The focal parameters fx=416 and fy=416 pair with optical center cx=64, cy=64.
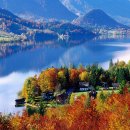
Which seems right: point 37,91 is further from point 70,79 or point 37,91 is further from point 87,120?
point 87,120

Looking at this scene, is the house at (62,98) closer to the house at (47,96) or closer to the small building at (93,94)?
the house at (47,96)

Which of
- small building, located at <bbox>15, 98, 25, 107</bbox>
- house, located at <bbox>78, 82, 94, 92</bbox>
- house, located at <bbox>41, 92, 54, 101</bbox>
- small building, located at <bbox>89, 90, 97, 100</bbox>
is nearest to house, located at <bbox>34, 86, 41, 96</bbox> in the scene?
house, located at <bbox>41, 92, 54, 101</bbox>

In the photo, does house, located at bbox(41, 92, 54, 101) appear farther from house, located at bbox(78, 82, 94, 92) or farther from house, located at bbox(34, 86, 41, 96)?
house, located at bbox(78, 82, 94, 92)

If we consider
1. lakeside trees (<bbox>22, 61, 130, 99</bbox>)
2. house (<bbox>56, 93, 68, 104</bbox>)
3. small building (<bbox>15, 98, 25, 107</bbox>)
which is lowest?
small building (<bbox>15, 98, 25, 107</bbox>)

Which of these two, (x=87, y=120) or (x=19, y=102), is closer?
(x=87, y=120)

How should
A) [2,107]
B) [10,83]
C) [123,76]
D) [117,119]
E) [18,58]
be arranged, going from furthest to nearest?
[18,58] → [10,83] → [123,76] → [2,107] → [117,119]

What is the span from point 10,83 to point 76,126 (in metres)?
79.3

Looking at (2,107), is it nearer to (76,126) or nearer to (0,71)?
(76,126)

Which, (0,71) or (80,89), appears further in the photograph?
(0,71)

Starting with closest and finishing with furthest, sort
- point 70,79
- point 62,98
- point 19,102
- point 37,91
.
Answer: point 62,98 → point 19,102 → point 37,91 → point 70,79

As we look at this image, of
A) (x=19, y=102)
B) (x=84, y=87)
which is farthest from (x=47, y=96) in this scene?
(x=84, y=87)

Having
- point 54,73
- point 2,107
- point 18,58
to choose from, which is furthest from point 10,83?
point 18,58

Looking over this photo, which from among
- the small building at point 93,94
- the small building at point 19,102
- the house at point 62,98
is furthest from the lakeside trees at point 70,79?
the small building at point 93,94

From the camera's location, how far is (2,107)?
83.6 meters
